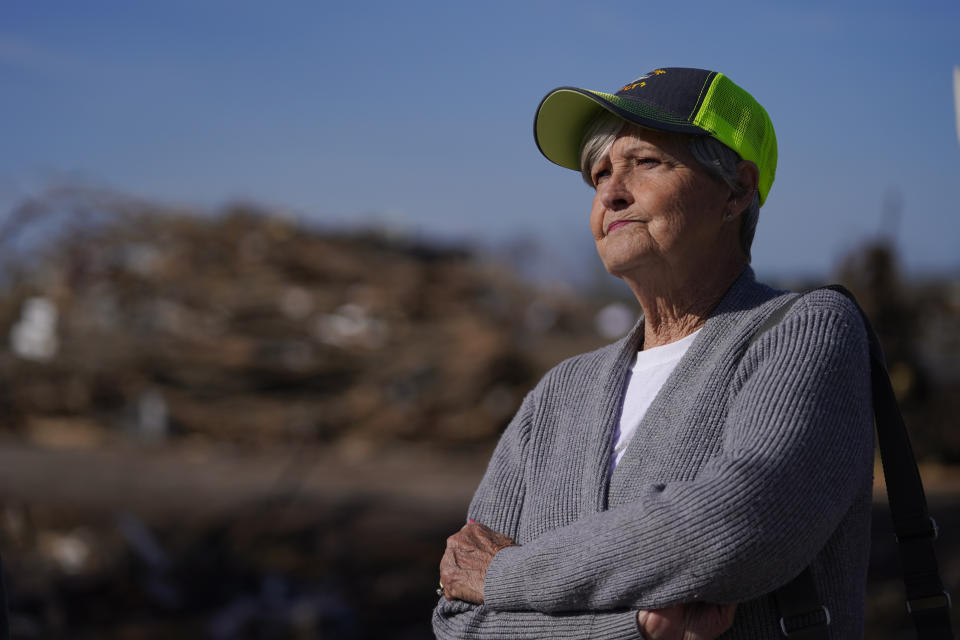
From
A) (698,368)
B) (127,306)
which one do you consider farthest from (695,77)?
(127,306)

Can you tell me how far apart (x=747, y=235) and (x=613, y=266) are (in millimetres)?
288

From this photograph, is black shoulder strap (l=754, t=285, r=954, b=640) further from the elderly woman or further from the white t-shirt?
the white t-shirt

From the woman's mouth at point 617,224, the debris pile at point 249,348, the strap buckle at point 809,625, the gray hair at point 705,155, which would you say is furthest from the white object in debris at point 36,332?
the strap buckle at point 809,625

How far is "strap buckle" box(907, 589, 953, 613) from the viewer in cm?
146

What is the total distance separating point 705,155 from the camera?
1711 millimetres

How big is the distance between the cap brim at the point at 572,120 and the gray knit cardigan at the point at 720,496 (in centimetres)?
36

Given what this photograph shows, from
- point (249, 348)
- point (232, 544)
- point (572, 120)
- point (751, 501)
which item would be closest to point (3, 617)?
point (751, 501)

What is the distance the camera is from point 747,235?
180 centimetres

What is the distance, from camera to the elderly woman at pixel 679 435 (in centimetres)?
134

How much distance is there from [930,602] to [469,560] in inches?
31.2

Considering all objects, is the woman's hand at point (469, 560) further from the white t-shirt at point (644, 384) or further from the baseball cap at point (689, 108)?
the baseball cap at point (689, 108)

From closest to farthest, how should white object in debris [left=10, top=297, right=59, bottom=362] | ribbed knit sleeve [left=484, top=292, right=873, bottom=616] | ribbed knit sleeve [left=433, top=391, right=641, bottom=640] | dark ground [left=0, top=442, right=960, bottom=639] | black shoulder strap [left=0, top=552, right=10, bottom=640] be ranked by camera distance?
ribbed knit sleeve [left=484, top=292, right=873, bottom=616] → ribbed knit sleeve [left=433, top=391, right=641, bottom=640] → black shoulder strap [left=0, top=552, right=10, bottom=640] → dark ground [left=0, top=442, right=960, bottom=639] → white object in debris [left=10, top=297, right=59, bottom=362]

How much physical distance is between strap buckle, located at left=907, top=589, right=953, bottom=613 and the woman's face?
696 millimetres

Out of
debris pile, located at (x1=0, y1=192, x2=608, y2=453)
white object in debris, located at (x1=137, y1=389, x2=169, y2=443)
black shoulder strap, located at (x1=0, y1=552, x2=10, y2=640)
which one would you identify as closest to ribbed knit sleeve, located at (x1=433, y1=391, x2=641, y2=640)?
black shoulder strap, located at (x1=0, y1=552, x2=10, y2=640)
